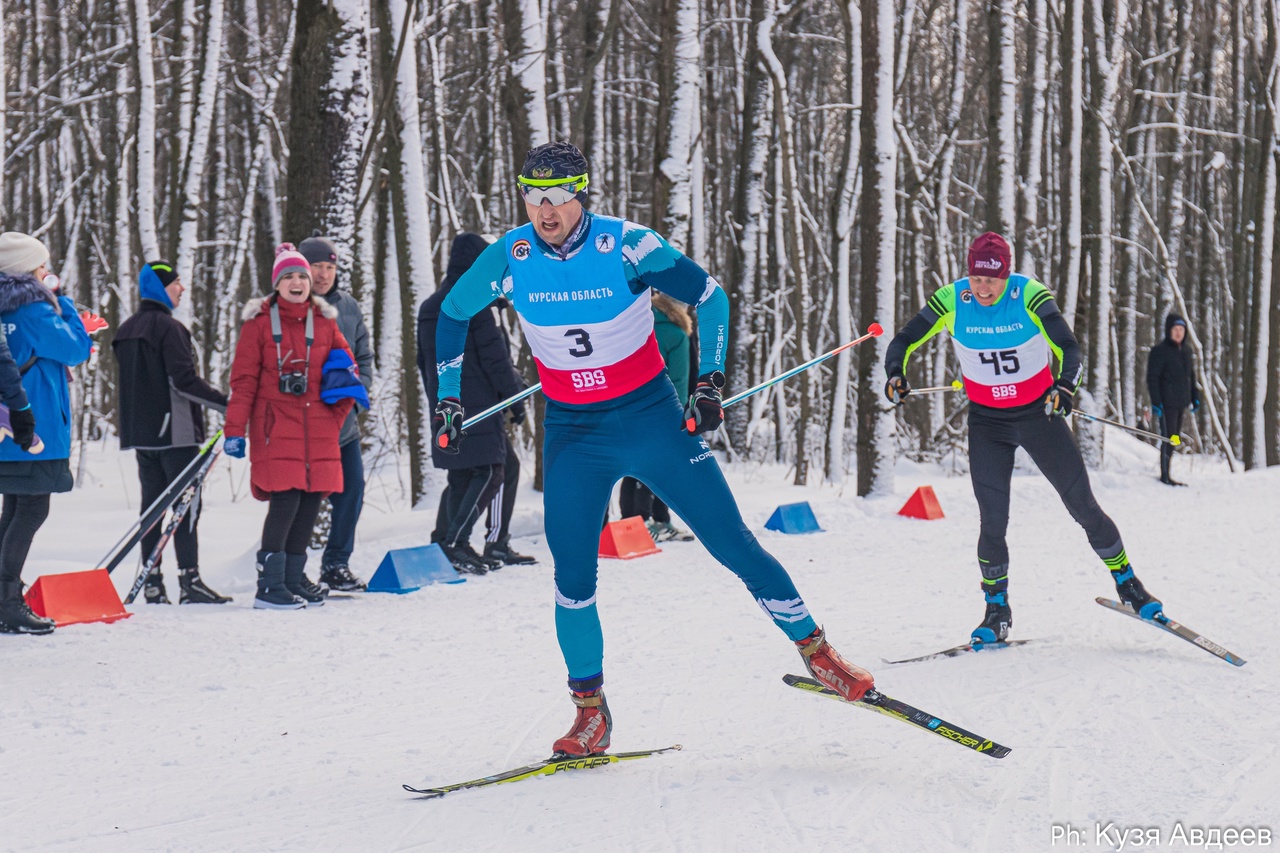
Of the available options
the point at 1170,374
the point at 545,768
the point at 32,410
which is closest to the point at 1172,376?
the point at 1170,374

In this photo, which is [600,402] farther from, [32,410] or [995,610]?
[32,410]

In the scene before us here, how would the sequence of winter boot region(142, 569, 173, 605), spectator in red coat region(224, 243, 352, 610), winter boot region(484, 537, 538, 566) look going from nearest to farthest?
1. spectator in red coat region(224, 243, 352, 610)
2. winter boot region(142, 569, 173, 605)
3. winter boot region(484, 537, 538, 566)

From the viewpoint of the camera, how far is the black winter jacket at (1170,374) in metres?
14.7

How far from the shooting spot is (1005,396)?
597 cm

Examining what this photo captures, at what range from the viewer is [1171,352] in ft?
48.5

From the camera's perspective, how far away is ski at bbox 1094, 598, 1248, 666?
527 cm

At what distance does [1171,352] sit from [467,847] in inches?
546

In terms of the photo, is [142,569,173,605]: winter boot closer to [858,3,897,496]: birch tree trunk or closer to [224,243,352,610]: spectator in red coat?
[224,243,352,610]: spectator in red coat

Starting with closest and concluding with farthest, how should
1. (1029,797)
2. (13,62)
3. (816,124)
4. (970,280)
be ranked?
(1029,797)
(970,280)
(13,62)
(816,124)

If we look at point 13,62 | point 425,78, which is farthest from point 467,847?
point 13,62

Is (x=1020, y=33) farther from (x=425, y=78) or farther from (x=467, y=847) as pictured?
(x=467, y=847)

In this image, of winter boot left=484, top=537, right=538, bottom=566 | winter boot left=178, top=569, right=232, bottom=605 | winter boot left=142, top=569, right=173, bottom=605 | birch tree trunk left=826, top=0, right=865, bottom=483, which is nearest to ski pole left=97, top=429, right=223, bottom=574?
winter boot left=142, top=569, right=173, bottom=605

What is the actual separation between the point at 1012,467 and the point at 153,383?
4716 millimetres

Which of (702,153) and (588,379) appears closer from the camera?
(588,379)
